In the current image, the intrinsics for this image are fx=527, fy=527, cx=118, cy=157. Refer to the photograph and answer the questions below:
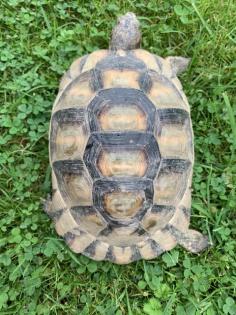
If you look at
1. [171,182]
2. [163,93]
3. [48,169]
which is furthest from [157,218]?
[48,169]

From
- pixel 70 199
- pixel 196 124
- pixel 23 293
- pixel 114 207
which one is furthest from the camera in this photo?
pixel 196 124

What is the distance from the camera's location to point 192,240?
349 cm

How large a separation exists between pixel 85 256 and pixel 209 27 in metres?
1.87

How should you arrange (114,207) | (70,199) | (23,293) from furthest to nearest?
(23,293) < (70,199) < (114,207)

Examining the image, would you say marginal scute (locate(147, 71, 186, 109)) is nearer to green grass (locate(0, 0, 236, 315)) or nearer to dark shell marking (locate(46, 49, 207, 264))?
dark shell marking (locate(46, 49, 207, 264))

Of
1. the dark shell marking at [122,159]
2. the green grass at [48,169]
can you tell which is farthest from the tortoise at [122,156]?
the green grass at [48,169]

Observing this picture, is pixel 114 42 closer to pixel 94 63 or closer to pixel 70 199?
pixel 94 63

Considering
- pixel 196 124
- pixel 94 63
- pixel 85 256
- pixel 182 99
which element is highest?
pixel 94 63

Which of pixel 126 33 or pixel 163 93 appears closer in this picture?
pixel 163 93

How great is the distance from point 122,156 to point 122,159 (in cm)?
2

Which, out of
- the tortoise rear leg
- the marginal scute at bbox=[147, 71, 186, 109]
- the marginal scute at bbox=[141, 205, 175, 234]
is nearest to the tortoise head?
the marginal scute at bbox=[147, 71, 186, 109]

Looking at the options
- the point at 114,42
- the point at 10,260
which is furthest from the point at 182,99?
the point at 10,260

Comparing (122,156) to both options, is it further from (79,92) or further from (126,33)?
(126,33)

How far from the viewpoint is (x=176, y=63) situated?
371 cm
